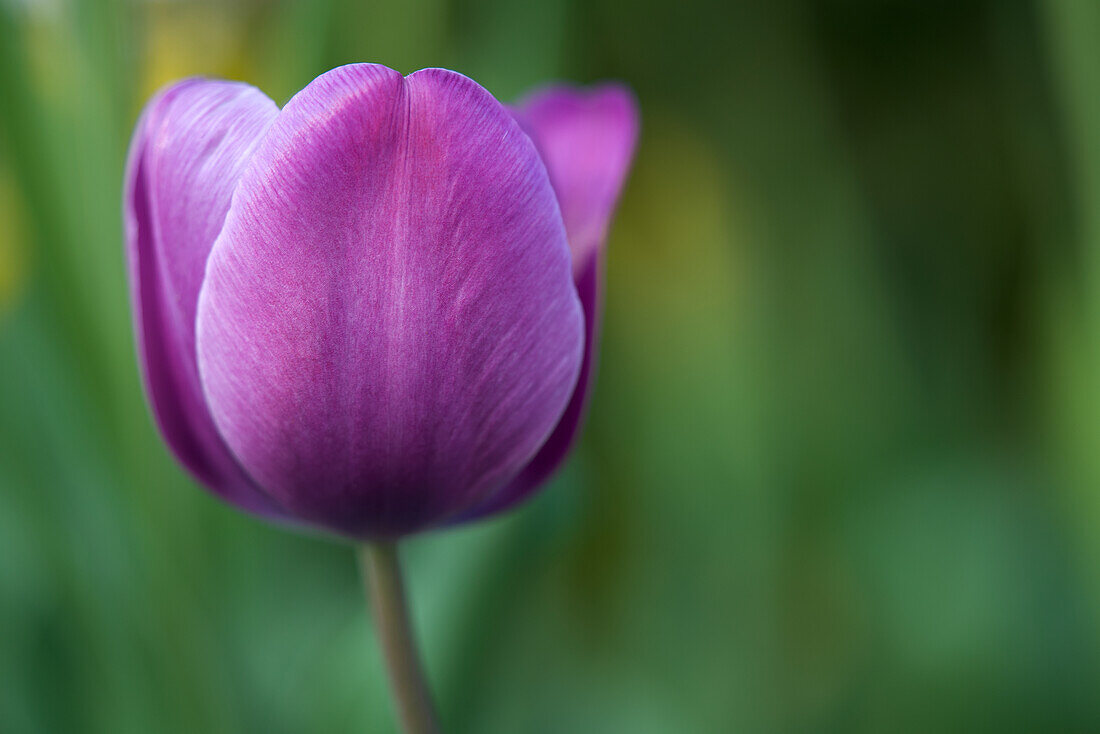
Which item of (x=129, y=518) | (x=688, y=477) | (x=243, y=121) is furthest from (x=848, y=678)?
(x=243, y=121)

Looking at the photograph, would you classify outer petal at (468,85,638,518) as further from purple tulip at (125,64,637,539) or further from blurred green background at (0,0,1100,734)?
blurred green background at (0,0,1100,734)

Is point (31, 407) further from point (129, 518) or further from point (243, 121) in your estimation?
point (243, 121)

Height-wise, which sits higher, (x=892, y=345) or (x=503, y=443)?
(x=503, y=443)

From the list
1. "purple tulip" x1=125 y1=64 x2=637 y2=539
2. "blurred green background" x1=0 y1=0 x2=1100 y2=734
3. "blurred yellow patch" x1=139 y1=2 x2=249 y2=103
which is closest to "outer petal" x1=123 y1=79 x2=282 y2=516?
"purple tulip" x1=125 y1=64 x2=637 y2=539

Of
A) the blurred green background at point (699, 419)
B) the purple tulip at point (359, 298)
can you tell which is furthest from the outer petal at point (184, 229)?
the blurred green background at point (699, 419)

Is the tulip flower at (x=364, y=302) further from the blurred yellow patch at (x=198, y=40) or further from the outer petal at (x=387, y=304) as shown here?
the blurred yellow patch at (x=198, y=40)

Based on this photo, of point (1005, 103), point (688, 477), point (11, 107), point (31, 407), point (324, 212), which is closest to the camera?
point (324, 212)

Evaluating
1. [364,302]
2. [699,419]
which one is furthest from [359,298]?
[699,419]
